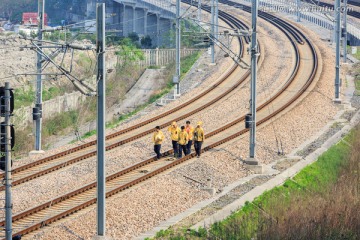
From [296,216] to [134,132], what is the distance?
14.6m

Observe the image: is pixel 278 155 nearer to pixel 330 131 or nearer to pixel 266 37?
pixel 330 131

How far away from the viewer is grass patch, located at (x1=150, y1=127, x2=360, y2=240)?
23156mm

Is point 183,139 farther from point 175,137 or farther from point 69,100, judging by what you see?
point 69,100

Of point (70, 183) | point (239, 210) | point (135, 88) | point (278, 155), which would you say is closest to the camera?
point (239, 210)

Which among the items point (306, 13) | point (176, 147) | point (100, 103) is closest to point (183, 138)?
point (176, 147)

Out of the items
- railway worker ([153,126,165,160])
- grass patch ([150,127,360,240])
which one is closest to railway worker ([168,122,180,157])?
railway worker ([153,126,165,160])

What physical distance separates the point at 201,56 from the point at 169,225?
33.2m

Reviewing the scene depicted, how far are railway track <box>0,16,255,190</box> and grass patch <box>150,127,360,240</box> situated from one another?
22.7 ft

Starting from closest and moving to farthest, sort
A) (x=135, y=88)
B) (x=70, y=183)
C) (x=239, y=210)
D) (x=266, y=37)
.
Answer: (x=239, y=210)
(x=70, y=183)
(x=135, y=88)
(x=266, y=37)

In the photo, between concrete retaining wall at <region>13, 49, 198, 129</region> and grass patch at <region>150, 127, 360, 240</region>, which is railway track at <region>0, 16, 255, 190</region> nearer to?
concrete retaining wall at <region>13, 49, 198, 129</region>

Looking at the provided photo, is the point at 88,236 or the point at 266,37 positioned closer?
the point at 88,236

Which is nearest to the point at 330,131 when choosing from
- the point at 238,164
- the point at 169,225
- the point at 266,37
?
the point at 238,164

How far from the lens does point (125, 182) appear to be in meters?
29.3

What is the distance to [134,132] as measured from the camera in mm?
37719
